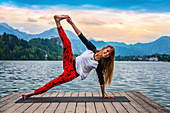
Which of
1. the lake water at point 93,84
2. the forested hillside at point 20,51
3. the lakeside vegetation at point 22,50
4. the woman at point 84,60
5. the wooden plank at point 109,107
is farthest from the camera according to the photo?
the lakeside vegetation at point 22,50

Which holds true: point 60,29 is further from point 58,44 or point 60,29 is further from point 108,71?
point 58,44

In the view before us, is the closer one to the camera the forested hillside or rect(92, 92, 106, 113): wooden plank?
rect(92, 92, 106, 113): wooden plank

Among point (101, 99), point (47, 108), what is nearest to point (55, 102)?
point (47, 108)

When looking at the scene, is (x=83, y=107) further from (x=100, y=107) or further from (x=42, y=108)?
(x=42, y=108)

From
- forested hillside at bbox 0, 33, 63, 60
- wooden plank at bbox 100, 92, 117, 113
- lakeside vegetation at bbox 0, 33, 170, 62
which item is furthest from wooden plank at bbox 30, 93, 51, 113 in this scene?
Result: forested hillside at bbox 0, 33, 63, 60

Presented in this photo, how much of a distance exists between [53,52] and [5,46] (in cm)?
3081

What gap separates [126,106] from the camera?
551cm

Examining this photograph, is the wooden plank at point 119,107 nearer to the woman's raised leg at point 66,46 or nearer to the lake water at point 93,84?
the lake water at point 93,84

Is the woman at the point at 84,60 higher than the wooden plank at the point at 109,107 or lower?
higher

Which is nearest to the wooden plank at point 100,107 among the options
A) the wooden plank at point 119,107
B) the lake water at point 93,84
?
the wooden plank at point 119,107

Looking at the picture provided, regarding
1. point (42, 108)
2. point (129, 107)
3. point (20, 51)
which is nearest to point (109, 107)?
point (129, 107)

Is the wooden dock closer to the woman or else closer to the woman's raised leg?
the woman

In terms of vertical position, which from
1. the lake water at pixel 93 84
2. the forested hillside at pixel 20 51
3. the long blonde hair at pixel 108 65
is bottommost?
the lake water at pixel 93 84

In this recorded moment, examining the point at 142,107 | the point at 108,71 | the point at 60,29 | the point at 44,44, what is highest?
the point at 44,44
